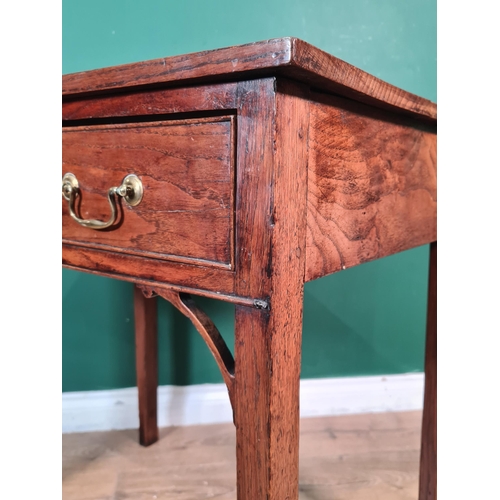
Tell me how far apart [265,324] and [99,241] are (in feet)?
0.88

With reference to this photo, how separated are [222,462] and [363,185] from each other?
792 millimetres

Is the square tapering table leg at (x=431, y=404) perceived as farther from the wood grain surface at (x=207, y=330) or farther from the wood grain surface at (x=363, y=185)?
the wood grain surface at (x=207, y=330)

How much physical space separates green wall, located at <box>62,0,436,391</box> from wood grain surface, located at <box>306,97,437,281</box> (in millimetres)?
505

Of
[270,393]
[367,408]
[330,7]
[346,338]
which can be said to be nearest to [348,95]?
[270,393]

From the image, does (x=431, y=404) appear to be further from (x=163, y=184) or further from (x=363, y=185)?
(x=163, y=184)

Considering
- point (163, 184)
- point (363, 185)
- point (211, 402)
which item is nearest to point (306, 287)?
point (211, 402)

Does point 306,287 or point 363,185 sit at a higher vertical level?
point 363,185

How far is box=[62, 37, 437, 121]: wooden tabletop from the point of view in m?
0.40

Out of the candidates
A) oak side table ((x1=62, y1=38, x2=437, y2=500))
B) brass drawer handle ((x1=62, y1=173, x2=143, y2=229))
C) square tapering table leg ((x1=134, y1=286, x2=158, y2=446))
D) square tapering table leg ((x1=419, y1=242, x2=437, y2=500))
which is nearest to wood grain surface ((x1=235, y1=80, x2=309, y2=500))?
oak side table ((x1=62, y1=38, x2=437, y2=500))

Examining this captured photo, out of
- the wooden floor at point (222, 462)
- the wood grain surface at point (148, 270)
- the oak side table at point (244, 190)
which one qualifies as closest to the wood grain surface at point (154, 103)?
the oak side table at point (244, 190)

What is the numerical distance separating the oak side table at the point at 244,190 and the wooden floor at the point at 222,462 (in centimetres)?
57

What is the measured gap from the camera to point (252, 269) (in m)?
0.46

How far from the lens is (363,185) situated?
0.59m

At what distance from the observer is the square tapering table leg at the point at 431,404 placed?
0.88 metres
